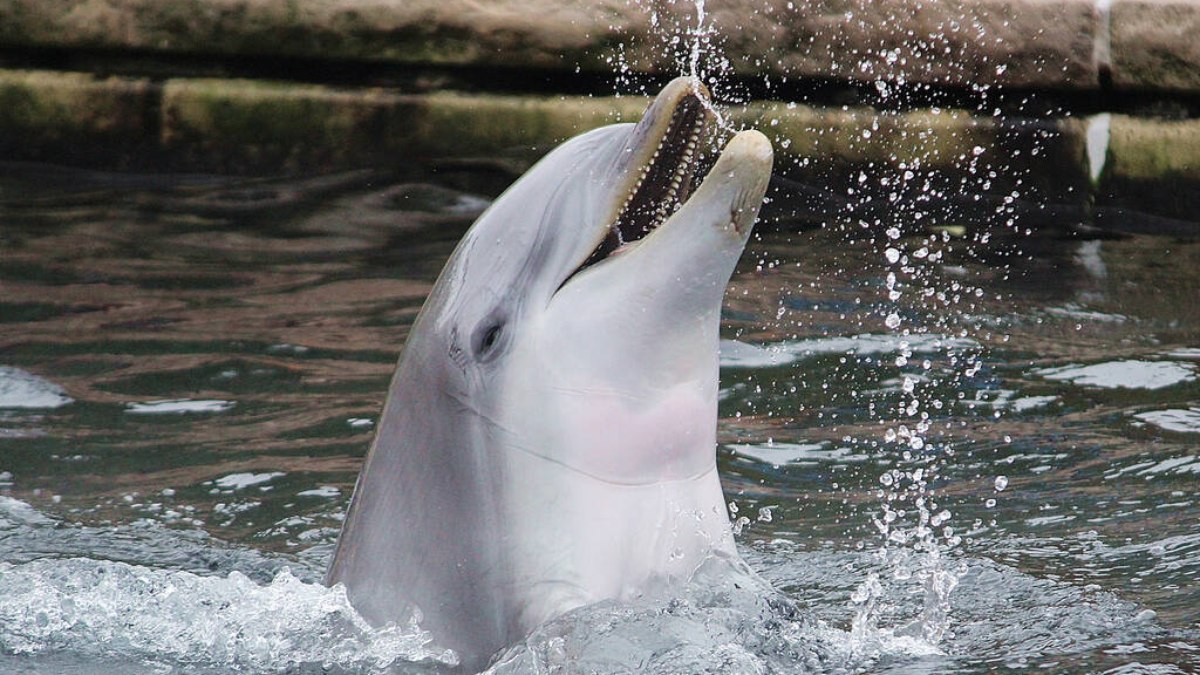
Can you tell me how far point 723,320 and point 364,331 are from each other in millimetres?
1461

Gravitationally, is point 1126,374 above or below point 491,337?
below

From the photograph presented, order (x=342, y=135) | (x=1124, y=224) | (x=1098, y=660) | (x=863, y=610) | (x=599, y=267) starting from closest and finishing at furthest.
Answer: (x=599, y=267) < (x=1098, y=660) < (x=863, y=610) < (x=1124, y=224) < (x=342, y=135)

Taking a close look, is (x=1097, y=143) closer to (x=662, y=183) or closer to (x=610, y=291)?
(x=662, y=183)

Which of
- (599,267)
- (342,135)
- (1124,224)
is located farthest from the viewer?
(342,135)

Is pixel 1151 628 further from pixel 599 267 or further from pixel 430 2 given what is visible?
pixel 430 2

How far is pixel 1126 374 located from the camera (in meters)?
6.40

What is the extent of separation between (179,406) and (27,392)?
1.95 ft

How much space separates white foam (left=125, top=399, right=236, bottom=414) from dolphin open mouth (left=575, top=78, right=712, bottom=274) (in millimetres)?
2821

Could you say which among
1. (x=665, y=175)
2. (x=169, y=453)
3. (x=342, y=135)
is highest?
(x=665, y=175)

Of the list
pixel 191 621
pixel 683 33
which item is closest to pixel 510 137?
pixel 683 33

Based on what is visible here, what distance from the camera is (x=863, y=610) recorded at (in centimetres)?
409

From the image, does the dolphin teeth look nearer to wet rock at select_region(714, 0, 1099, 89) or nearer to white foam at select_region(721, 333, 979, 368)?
white foam at select_region(721, 333, 979, 368)

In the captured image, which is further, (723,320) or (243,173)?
(243,173)

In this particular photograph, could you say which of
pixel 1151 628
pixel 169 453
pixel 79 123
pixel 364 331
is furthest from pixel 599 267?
pixel 79 123
